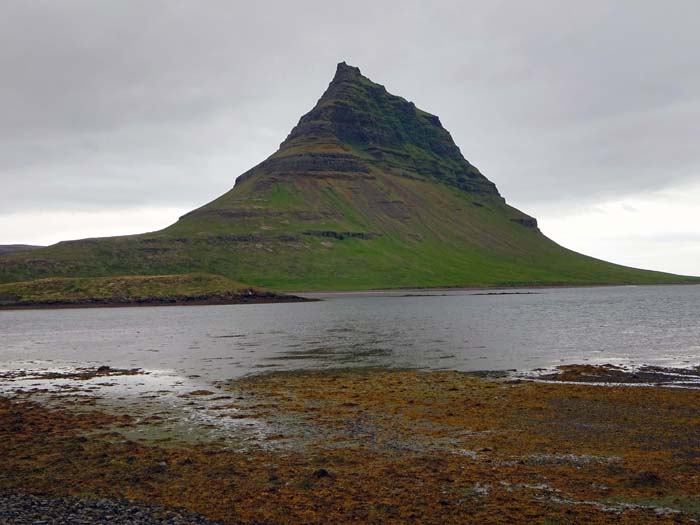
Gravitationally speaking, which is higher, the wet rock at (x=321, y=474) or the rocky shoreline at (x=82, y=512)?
the wet rock at (x=321, y=474)

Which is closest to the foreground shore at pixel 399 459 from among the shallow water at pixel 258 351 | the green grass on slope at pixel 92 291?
the shallow water at pixel 258 351

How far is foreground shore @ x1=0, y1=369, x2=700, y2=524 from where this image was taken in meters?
18.9

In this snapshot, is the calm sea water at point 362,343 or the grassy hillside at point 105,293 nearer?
the calm sea water at point 362,343

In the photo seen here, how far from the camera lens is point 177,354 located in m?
67.1

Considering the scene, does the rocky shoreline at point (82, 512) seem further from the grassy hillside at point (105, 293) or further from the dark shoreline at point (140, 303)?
the grassy hillside at point (105, 293)

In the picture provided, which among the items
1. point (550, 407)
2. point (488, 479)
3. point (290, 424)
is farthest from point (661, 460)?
point (290, 424)

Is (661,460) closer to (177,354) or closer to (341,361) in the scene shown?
(341,361)

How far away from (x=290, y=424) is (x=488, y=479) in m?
13.2

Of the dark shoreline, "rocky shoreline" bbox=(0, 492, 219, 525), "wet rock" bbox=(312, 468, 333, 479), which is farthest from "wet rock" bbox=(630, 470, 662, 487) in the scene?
the dark shoreline

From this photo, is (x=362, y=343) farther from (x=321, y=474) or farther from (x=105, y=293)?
(x=105, y=293)

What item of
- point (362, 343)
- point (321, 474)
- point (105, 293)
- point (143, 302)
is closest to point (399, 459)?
point (321, 474)

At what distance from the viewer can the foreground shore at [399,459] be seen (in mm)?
18875

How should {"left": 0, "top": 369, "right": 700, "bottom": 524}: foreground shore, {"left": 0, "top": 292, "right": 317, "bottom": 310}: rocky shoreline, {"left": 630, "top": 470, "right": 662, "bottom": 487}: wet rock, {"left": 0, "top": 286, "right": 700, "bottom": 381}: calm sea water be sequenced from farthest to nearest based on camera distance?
{"left": 0, "top": 292, "right": 317, "bottom": 310}: rocky shoreline, {"left": 0, "top": 286, "right": 700, "bottom": 381}: calm sea water, {"left": 630, "top": 470, "right": 662, "bottom": 487}: wet rock, {"left": 0, "top": 369, "right": 700, "bottom": 524}: foreground shore

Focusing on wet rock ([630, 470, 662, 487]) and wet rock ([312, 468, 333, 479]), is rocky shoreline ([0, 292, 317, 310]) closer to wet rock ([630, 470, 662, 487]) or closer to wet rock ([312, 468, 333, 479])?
wet rock ([312, 468, 333, 479])
